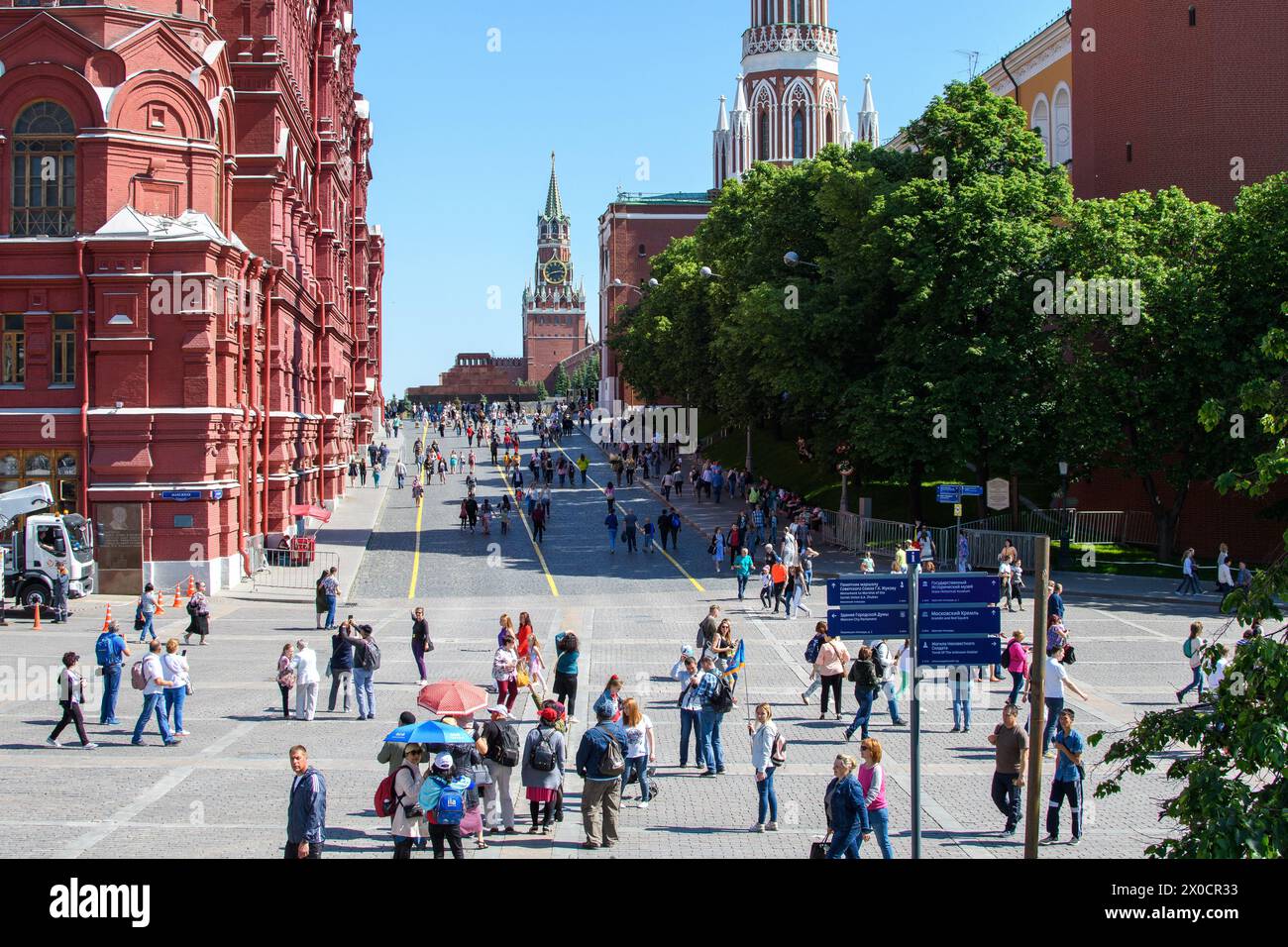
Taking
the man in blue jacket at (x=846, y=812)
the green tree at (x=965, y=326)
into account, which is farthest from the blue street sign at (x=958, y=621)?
the green tree at (x=965, y=326)

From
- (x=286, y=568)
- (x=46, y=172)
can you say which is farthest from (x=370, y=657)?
(x=46, y=172)

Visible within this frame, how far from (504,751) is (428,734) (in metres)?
1.37

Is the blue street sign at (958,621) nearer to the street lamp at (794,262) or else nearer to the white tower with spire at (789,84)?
the street lamp at (794,262)

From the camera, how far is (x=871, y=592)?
13.0 m

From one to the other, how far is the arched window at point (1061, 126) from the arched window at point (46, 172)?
1589 inches

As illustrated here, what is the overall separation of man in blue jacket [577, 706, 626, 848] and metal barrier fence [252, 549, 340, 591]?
2585 cm

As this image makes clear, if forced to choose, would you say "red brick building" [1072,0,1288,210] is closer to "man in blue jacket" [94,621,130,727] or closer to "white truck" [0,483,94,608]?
"white truck" [0,483,94,608]

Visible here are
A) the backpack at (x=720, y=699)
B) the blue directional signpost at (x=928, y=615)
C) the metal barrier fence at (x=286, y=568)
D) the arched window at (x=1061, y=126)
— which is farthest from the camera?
the arched window at (x=1061, y=126)

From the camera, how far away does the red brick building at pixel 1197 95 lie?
4766 centimetres

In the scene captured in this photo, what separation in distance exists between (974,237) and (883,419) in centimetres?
581

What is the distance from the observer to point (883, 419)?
42094mm

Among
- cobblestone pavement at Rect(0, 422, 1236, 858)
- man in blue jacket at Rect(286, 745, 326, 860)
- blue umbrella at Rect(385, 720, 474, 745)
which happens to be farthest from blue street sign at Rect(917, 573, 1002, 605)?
man in blue jacket at Rect(286, 745, 326, 860)

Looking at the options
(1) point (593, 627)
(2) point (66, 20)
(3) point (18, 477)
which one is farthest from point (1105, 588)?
(2) point (66, 20)

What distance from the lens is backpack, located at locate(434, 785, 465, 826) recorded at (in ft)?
45.3
